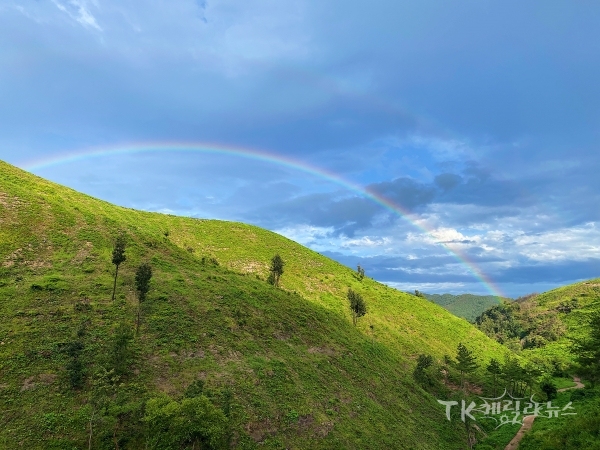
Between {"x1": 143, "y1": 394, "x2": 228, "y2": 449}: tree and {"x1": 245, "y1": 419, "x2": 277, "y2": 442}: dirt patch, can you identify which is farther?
{"x1": 245, "y1": 419, "x2": 277, "y2": 442}: dirt patch

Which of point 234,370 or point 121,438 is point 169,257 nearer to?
point 234,370

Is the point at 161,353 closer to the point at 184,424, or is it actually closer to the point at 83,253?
the point at 184,424

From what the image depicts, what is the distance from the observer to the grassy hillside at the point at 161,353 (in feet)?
77.6

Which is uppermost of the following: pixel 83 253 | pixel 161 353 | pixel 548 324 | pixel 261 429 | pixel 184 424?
pixel 83 253

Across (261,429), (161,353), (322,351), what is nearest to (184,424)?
(261,429)

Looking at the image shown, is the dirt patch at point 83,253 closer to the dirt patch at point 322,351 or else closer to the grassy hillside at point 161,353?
the grassy hillside at point 161,353

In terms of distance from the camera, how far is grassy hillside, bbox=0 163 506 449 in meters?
23.7

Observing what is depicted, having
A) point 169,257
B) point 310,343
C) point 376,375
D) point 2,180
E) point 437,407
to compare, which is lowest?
point 437,407

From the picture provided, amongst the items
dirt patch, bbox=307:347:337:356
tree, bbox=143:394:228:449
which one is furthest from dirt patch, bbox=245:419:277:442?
dirt patch, bbox=307:347:337:356

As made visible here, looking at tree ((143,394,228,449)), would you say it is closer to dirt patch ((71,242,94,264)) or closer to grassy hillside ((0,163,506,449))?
grassy hillside ((0,163,506,449))

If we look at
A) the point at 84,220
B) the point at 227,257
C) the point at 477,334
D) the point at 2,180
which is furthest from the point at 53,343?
the point at 477,334

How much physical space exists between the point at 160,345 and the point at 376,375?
2928 cm

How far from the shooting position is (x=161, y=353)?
31438 mm

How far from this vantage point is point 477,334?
91000mm
